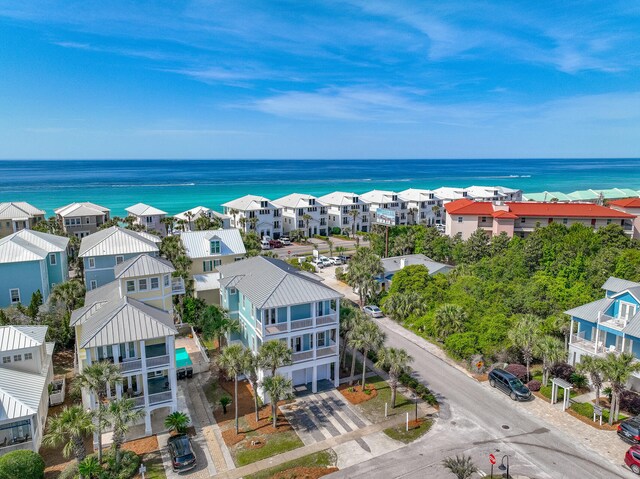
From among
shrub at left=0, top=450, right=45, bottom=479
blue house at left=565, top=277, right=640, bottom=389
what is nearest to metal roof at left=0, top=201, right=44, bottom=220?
shrub at left=0, top=450, right=45, bottom=479

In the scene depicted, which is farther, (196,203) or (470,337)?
(196,203)

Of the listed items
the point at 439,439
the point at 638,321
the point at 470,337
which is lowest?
the point at 439,439

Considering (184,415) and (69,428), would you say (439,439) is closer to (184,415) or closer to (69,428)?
(184,415)

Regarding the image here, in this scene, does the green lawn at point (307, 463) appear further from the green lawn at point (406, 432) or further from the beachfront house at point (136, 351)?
the beachfront house at point (136, 351)

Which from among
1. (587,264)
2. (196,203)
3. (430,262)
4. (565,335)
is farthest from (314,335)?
(196,203)

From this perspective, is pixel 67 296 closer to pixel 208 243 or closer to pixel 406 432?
pixel 208 243

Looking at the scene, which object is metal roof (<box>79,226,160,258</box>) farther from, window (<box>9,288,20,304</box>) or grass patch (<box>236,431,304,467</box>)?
grass patch (<box>236,431,304,467</box>)

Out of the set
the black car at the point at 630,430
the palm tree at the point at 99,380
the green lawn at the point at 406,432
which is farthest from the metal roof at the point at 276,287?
the black car at the point at 630,430
